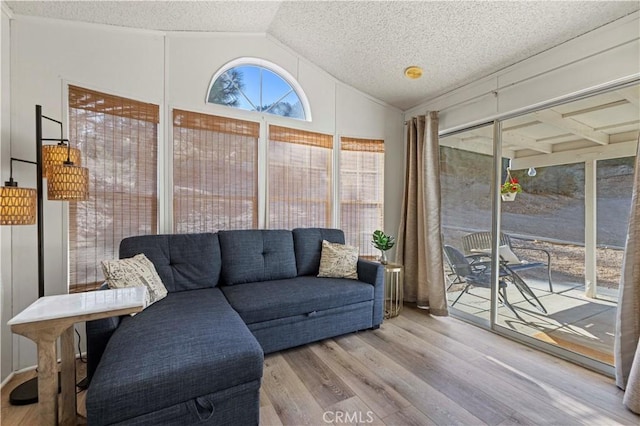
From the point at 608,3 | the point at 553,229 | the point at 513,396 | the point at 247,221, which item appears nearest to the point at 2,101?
the point at 247,221

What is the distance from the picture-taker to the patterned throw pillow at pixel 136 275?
1869mm

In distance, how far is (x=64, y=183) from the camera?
1.79 metres

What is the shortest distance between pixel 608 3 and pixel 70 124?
390cm

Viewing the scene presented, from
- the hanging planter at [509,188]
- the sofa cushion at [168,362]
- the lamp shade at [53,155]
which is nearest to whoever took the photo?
the sofa cushion at [168,362]

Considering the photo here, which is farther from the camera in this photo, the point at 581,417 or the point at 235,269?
the point at 235,269

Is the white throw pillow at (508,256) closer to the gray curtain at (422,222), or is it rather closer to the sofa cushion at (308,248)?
the gray curtain at (422,222)

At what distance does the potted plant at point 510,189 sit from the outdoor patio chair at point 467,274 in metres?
0.76

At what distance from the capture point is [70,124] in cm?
216

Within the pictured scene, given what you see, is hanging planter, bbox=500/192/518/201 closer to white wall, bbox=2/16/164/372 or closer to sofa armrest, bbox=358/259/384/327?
sofa armrest, bbox=358/259/384/327

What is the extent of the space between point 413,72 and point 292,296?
2.52m

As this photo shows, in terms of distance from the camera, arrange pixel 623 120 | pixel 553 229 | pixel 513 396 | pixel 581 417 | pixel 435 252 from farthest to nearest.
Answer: pixel 435 252
pixel 553 229
pixel 623 120
pixel 513 396
pixel 581 417

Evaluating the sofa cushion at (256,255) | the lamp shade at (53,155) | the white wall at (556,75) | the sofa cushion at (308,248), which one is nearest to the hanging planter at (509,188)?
the white wall at (556,75)

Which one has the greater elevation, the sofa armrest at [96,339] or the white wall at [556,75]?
the white wall at [556,75]

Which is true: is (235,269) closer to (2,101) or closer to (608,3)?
(2,101)
